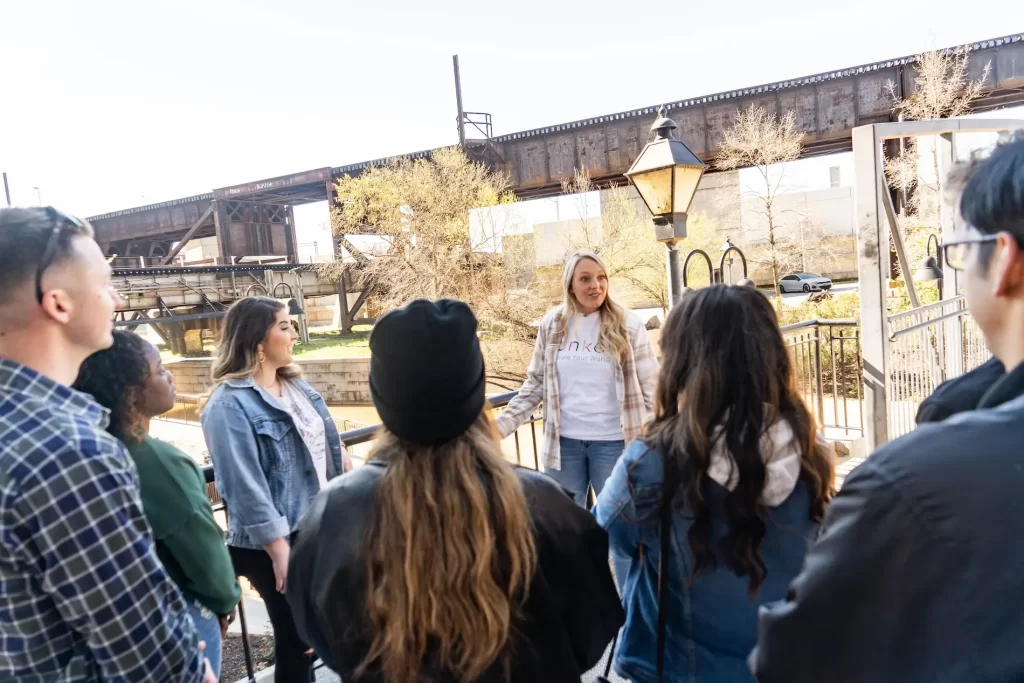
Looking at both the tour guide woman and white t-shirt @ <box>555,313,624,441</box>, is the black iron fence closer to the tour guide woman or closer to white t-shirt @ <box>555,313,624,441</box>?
the tour guide woman

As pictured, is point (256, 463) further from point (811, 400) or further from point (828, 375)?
point (828, 375)

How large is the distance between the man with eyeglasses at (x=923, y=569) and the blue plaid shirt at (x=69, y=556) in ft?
4.04

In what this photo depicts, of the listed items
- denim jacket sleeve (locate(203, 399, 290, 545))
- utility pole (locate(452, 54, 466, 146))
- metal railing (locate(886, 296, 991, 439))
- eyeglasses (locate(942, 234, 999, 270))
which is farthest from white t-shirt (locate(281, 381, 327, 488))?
utility pole (locate(452, 54, 466, 146))

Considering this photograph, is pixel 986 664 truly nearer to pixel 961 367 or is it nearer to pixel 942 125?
pixel 942 125

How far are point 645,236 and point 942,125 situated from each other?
22.1 metres

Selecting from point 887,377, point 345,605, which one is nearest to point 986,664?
point 345,605

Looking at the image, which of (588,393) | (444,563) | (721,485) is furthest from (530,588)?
(588,393)

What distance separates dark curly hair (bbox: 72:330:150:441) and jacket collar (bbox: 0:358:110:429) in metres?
0.41

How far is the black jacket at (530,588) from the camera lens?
147 cm

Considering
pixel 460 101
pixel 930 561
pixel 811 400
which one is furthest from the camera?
pixel 460 101

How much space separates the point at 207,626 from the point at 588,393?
2249 mm

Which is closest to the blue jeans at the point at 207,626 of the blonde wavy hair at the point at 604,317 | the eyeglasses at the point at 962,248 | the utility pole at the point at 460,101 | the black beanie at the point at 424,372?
the black beanie at the point at 424,372

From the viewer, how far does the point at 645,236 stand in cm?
2733

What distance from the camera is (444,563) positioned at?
1.40 m
